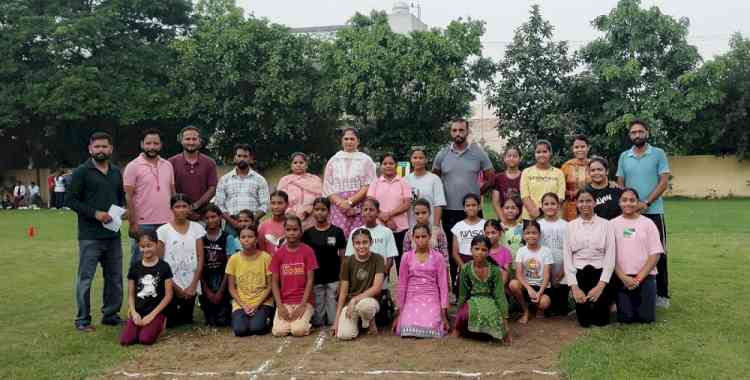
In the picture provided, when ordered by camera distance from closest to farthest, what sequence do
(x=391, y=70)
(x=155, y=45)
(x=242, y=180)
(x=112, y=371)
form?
(x=112, y=371)
(x=242, y=180)
(x=391, y=70)
(x=155, y=45)

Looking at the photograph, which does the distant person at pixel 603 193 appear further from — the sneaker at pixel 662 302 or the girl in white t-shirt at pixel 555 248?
the sneaker at pixel 662 302

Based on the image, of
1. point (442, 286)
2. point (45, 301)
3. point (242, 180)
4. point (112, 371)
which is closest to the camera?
point (112, 371)

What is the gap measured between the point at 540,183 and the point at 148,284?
13.4 ft

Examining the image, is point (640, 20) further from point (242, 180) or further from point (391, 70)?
point (242, 180)

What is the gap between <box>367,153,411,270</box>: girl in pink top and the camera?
6910 mm

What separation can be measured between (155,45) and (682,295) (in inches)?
1027

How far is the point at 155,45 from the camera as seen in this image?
28906mm

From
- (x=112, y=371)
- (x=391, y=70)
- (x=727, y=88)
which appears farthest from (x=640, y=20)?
(x=112, y=371)

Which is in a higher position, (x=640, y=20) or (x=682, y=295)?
(x=640, y=20)

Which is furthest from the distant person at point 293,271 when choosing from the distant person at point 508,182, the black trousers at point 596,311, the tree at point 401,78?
the tree at point 401,78

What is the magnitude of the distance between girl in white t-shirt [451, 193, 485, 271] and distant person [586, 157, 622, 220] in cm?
116

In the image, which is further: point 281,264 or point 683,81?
point 683,81

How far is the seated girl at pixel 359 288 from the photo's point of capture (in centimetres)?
597

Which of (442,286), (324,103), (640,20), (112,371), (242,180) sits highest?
(640,20)
